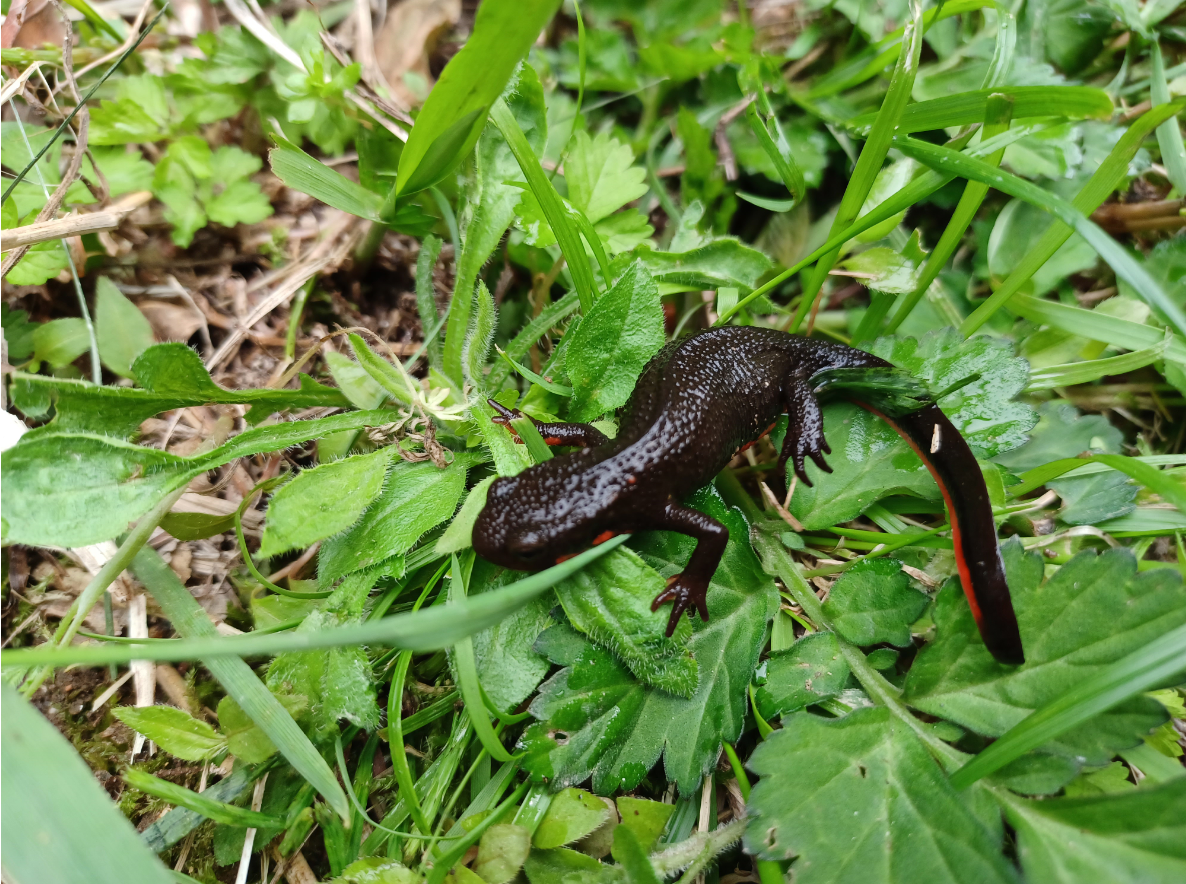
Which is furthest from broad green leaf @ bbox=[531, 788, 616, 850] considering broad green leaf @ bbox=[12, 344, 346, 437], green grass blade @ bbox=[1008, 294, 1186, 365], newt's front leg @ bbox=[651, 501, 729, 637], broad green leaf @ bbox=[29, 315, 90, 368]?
broad green leaf @ bbox=[29, 315, 90, 368]

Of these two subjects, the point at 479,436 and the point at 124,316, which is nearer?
the point at 479,436

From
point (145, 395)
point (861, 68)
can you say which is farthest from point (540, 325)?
point (861, 68)

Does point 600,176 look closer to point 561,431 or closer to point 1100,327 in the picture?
point 561,431

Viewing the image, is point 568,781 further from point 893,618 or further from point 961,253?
point 961,253

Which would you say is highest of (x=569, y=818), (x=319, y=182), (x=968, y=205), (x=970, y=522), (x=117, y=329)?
(x=319, y=182)

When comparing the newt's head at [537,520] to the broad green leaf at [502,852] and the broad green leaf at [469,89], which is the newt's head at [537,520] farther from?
the broad green leaf at [469,89]

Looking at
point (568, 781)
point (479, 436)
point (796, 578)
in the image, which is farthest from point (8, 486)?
point (796, 578)

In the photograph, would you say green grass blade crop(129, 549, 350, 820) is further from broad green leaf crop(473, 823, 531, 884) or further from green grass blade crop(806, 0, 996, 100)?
green grass blade crop(806, 0, 996, 100)

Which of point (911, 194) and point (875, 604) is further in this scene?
point (911, 194)
